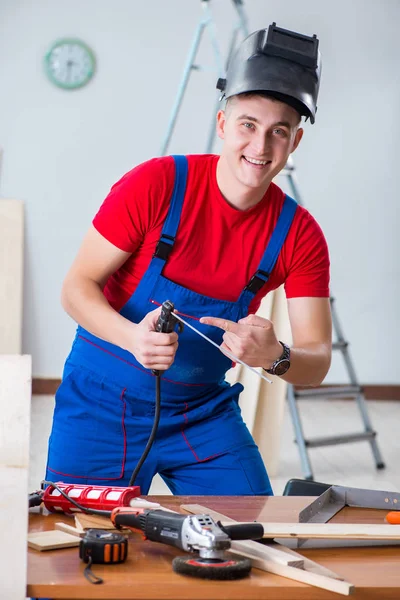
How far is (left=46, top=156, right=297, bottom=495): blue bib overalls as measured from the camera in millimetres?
2164

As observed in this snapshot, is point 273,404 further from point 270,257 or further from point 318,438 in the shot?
point 270,257

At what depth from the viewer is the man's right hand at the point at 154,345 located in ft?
5.99

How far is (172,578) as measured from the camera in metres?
1.21

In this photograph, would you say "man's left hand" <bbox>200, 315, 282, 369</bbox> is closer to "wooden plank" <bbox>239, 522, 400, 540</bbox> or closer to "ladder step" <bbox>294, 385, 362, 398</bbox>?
"wooden plank" <bbox>239, 522, 400, 540</bbox>

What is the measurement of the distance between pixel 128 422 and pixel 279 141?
2.74 ft

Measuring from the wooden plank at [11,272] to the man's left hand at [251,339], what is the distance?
5.00m

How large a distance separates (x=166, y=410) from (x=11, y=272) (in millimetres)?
4787

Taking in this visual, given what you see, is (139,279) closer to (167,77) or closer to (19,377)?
(19,377)

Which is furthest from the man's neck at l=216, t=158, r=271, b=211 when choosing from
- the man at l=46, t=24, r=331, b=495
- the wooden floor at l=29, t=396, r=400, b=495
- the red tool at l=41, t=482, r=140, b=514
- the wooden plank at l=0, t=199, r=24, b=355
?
the wooden plank at l=0, t=199, r=24, b=355

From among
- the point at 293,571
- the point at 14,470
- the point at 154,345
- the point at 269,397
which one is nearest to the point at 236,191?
the point at 154,345

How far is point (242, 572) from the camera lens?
123cm

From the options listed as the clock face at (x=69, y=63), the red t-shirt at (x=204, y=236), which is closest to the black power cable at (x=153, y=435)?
the red t-shirt at (x=204, y=236)

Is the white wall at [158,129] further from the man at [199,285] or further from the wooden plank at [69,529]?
the wooden plank at [69,529]

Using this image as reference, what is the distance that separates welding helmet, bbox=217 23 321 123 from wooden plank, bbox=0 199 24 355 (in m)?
4.93
